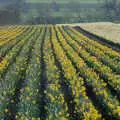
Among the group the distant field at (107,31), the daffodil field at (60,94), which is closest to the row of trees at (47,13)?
the distant field at (107,31)

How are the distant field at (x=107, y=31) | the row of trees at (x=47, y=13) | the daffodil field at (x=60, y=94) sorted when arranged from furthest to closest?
the row of trees at (x=47, y=13), the distant field at (x=107, y=31), the daffodil field at (x=60, y=94)

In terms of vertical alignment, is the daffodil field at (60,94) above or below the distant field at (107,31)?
above

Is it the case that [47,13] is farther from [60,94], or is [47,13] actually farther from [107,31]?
[60,94]

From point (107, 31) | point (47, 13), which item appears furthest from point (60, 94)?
point (47, 13)

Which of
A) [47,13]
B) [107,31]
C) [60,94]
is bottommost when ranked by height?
[47,13]

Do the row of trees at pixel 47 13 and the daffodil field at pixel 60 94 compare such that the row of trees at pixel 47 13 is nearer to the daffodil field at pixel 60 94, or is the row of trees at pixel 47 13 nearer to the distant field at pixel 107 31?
the distant field at pixel 107 31

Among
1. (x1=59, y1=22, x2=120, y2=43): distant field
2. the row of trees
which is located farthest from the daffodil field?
the row of trees

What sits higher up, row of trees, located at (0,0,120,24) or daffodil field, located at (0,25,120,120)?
daffodil field, located at (0,25,120,120)

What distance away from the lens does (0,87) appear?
14.4 meters

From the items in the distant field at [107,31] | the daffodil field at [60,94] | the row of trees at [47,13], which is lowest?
the row of trees at [47,13]

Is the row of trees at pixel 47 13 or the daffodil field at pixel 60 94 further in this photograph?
the row of trees at pixel 47 13

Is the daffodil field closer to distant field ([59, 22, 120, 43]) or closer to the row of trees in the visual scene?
distant field ([59, 22, 120, 43])

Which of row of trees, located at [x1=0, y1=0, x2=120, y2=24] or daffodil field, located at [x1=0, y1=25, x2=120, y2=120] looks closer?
daffodil field, located at [x1=0, y1=25, x2=120, y2=120]

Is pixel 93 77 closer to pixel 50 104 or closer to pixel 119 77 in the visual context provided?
pixel 119 77
